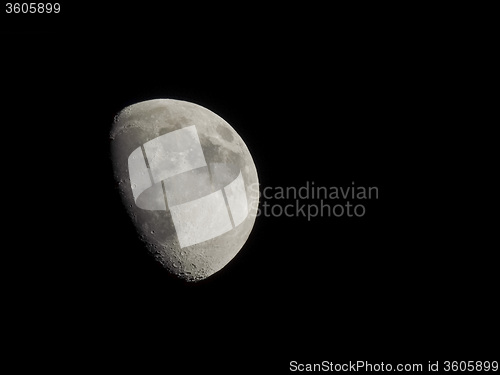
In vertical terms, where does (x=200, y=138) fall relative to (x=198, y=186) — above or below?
above

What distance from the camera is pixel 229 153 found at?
14.3 ft

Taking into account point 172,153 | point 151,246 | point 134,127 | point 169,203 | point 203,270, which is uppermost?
point 134,127

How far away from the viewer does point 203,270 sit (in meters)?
4.52

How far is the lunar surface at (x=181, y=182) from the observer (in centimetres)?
396

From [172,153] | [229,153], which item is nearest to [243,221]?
[229,153]

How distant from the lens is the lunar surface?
3.96 meters

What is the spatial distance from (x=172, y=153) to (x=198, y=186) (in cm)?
38

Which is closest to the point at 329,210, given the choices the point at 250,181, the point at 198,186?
the point at 250,181

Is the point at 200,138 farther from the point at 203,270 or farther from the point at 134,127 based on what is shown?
the point at 203,270

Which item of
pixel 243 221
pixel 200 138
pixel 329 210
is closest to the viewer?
pixel 200 138

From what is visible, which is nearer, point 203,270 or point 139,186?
point 139,186

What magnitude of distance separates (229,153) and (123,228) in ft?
4.06

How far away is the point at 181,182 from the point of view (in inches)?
156

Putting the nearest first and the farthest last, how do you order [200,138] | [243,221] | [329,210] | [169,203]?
[169,203] < [200,138] < [243,221] < [329,210]
